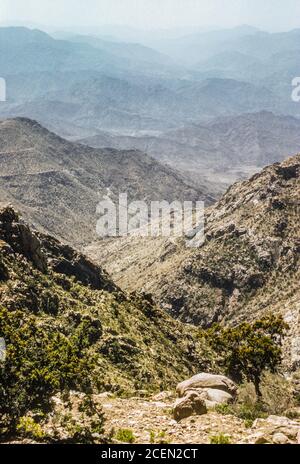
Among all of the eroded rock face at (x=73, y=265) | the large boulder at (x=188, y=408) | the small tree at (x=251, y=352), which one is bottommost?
the small tree at (x=251, y=352)

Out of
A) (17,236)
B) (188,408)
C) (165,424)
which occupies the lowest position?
(165,424)

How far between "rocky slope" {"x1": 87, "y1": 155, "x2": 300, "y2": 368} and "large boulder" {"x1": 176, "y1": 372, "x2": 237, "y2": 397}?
62458 millimetres

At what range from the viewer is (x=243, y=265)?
12038cm

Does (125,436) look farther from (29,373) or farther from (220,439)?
(29,373)

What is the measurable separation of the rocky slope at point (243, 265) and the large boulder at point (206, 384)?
6246cm

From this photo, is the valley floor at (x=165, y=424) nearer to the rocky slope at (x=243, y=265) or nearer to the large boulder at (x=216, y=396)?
the large boulder at (x=216, y=396)

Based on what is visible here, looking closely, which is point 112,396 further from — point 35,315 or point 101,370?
point 35,315

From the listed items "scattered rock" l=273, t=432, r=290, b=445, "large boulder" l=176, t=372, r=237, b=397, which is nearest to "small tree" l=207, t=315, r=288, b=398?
"large boulder" l=176, t=372, r=237, b=397

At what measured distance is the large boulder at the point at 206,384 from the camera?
34.8m

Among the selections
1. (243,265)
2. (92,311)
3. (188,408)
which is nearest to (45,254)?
(92,311)

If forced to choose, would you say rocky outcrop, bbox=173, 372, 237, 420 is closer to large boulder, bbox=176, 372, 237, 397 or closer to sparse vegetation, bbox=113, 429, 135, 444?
large boulder, bbox=176, 372, 237, 397

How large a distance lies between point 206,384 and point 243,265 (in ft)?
284

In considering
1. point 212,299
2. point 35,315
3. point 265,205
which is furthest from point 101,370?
point 265,205

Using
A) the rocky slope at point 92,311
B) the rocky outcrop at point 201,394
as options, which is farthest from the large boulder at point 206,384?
the rocky slope at point 92,311
